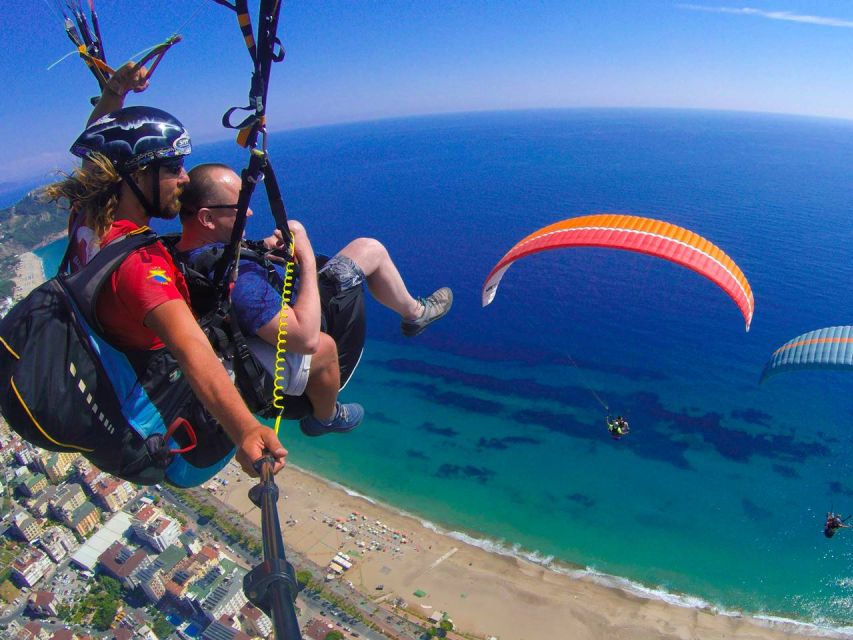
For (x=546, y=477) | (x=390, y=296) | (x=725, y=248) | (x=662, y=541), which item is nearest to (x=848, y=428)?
(x=662, y=541)

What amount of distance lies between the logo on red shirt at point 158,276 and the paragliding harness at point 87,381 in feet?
0.42

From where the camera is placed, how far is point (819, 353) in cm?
1190

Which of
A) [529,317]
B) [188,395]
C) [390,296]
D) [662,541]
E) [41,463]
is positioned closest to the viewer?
[188,395]

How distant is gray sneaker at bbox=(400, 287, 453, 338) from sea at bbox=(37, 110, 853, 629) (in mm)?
18510

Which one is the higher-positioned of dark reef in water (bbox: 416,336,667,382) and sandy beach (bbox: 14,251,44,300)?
dark reef in water (bbox: 416,336,667,382)

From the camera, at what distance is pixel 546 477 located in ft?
78.1

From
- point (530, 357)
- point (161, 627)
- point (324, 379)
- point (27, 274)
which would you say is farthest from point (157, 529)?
point (27, 274)

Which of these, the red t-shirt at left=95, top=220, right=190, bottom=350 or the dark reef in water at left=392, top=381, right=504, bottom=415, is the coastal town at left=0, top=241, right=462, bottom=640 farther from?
the red t-shirt at left=95, top=220, right=190, bottom=350

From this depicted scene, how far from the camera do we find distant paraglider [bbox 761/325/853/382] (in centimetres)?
1142

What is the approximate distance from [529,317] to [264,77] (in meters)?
35.4

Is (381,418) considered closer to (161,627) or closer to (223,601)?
(223,601)

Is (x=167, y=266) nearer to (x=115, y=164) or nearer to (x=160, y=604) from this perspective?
(x=115, y=164)

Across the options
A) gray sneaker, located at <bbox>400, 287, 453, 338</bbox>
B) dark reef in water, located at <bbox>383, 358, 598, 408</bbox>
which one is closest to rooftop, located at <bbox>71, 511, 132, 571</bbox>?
dark reef in water, located at <bbox>383, 358, 598, 408</bbox>

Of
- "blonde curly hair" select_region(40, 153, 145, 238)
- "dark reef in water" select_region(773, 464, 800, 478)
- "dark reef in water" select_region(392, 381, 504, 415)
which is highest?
"dark reef in water" select_region(773, 464, 800, 478)
